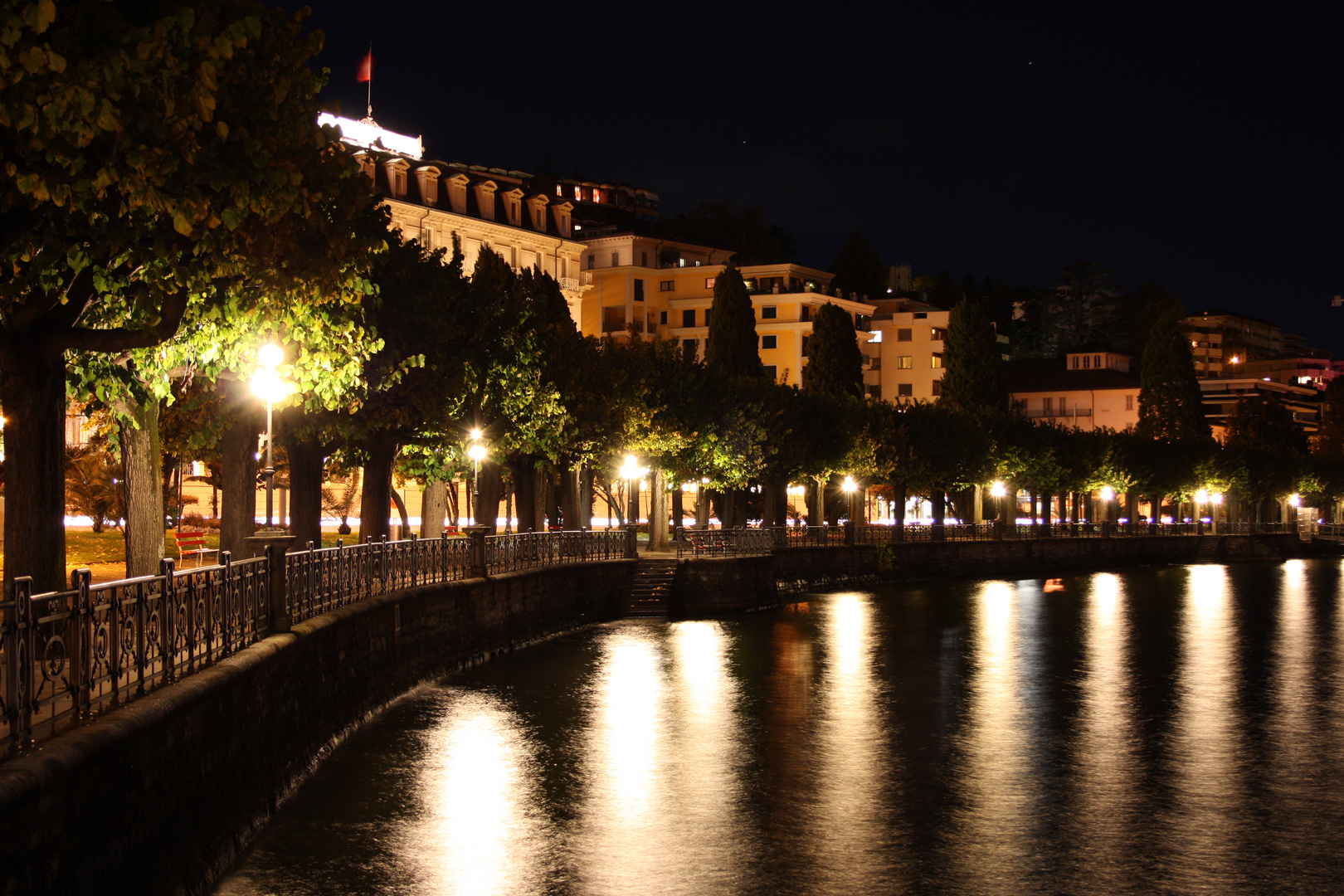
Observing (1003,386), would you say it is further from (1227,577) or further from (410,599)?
(410,599)

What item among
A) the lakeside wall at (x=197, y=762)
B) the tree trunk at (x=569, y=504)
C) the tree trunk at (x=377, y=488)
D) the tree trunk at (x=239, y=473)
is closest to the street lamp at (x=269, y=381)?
the lakeside wall at (x=197, y=762)

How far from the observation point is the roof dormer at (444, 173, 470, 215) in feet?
240

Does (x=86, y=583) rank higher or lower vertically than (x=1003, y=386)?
lower

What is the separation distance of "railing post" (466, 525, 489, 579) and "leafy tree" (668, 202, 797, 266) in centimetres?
8207

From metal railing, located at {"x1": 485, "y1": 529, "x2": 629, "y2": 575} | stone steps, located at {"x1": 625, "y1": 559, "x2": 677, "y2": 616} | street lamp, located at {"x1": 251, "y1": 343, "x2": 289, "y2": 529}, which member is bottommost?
stone steps, located at {"x1": 625, "y1": 559, "x2": 677, "y2": 616}

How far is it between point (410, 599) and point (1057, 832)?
12025 mm

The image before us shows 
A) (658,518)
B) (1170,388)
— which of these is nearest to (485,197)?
(658,518)

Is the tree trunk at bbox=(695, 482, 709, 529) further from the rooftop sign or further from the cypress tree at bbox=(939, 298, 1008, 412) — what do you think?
the cypress tree at bbox=(939, 298, 1008, 412)

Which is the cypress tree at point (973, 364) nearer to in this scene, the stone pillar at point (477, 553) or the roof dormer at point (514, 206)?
the roof dormer at point (514, 206)

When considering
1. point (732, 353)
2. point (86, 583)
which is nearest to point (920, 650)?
point (86, 583)

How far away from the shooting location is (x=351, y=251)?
55.5ft

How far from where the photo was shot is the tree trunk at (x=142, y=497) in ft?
68.4

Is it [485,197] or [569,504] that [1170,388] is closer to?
[485,197]

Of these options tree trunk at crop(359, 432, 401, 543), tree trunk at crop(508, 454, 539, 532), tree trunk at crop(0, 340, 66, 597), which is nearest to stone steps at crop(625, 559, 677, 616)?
tree trunk at crop(508, 454, 539, 532)
